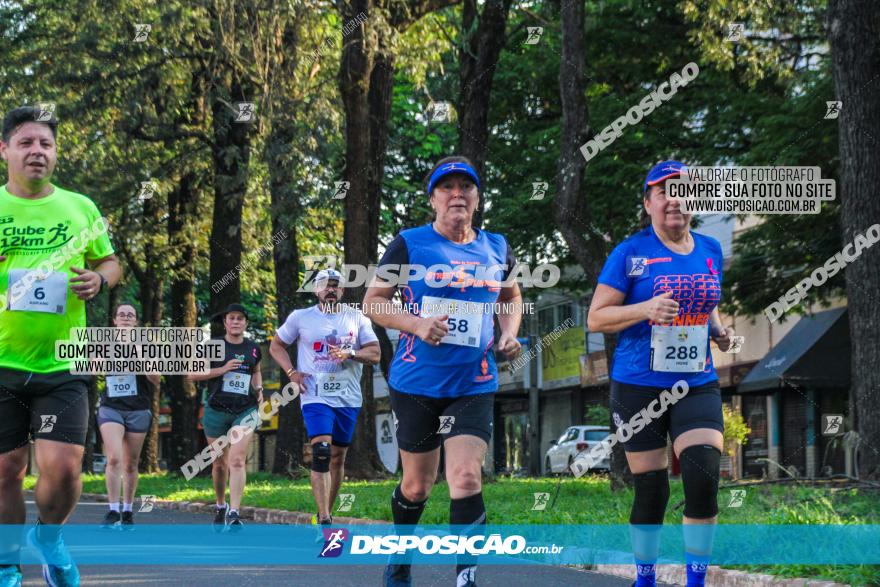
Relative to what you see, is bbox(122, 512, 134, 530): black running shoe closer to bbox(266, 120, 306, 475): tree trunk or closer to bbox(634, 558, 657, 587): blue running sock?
bbox(634, 558, 657, 587): blue running sock

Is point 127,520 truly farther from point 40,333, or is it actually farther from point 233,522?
point 40,333

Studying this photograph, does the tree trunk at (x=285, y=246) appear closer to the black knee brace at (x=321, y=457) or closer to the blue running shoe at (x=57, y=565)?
the black knee brace at (x=321, y=457)

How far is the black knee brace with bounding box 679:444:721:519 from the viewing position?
677 cm

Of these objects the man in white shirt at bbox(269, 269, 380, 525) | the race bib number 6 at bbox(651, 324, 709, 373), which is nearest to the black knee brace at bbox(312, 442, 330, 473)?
the man in white shirt at bbox(269, 269, 380, 525)

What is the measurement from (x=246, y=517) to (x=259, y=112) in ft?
24.4

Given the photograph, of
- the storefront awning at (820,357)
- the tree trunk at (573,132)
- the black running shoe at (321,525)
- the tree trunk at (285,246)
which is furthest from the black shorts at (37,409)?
the storefront awning at (820,357)

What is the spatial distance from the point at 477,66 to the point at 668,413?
14.4 m

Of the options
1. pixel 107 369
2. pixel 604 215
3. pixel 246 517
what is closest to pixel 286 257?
pixel 604 215

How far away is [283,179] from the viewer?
22672 mm

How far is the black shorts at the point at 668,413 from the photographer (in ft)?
22.8

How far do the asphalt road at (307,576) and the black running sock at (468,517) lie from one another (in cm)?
179

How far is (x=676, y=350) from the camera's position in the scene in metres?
7.02

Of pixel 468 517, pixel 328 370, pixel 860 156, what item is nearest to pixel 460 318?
pixel 468 517

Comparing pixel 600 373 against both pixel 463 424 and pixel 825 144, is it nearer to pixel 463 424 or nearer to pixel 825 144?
pixel 825 144
